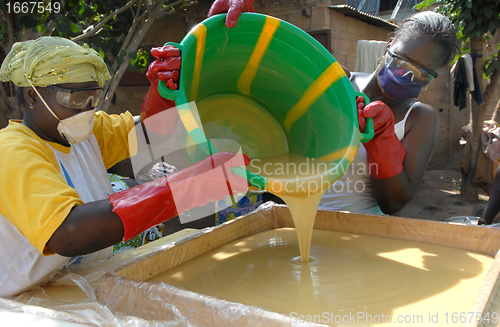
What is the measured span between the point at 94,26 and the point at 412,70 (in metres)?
3.26

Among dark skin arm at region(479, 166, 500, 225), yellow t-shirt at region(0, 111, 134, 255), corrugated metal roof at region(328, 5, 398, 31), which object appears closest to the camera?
yellow t-shirt at region(0, 111, 134, 255)

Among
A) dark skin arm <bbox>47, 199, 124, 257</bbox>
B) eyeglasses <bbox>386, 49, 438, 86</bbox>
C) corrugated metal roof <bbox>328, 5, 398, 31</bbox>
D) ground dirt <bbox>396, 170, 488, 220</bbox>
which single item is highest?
corrugated metal roof <bbox>328, 5, 398, 31</bbox>

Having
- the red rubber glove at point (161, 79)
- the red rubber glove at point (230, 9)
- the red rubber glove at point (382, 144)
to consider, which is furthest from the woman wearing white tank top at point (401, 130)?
the red rubber glove at point (161, 79)

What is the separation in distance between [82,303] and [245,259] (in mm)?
672

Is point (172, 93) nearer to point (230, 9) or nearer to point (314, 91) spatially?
point (230, 9)

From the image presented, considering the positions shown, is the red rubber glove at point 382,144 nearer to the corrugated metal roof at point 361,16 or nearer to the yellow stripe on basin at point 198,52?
the yellow stripe on basin at point 198,52

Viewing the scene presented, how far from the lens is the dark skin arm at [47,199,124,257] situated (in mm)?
1070

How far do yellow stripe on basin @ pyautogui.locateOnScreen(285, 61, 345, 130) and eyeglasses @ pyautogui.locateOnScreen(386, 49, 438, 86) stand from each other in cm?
46

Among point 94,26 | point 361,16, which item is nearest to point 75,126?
point 94,26

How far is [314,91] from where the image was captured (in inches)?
69.3

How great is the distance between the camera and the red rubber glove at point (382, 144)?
1.54m

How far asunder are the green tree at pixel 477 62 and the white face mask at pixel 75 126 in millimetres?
4476

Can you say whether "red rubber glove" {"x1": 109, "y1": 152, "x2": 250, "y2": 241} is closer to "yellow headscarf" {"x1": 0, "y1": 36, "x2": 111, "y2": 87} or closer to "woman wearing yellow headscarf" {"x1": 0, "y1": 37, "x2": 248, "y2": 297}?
"woman wearing yellow headscarf" {"x1": 0, "y1": 37, "x2": 248, "y2": 297}

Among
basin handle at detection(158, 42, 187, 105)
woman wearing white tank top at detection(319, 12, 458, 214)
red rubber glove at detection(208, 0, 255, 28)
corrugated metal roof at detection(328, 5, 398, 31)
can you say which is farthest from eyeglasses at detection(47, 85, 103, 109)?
corrugated metal roof at detection(328, 5, 398, 31)
